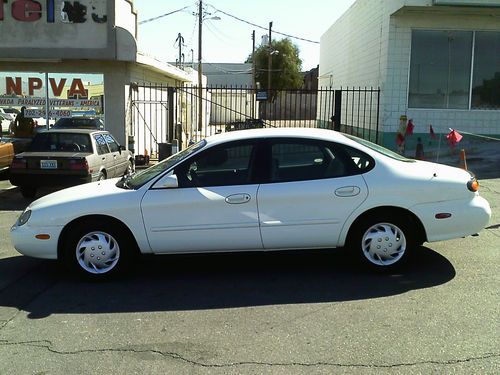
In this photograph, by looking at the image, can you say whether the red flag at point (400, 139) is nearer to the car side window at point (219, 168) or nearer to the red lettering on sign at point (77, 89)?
the red lettering on sign at point (77, 89)

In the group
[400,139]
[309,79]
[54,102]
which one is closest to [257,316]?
[400,139]

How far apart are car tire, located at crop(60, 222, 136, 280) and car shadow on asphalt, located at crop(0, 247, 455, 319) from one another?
0.46 ft

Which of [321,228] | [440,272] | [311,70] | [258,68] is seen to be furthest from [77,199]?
[311,70]

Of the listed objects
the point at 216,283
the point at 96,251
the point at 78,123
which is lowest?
the point at 216,283

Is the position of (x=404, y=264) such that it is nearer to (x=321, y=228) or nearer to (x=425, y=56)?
(x=321, y=228)

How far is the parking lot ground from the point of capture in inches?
146

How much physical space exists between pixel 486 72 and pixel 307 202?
12626 mm

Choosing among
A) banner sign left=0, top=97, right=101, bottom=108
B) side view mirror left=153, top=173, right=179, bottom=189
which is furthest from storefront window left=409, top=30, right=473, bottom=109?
side view mirror left=153, top=173, right=179, bottom=189

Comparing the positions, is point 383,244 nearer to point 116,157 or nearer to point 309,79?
point 116,157

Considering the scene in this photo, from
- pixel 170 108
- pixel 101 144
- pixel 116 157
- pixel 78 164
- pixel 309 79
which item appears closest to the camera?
pixel 78 164

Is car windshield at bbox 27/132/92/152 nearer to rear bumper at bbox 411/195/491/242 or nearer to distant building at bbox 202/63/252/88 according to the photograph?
rear bumper at bbox 411/195/491/242

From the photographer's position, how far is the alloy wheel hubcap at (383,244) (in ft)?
17.8

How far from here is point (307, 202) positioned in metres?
5.30

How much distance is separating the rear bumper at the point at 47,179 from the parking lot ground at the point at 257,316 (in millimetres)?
3615
